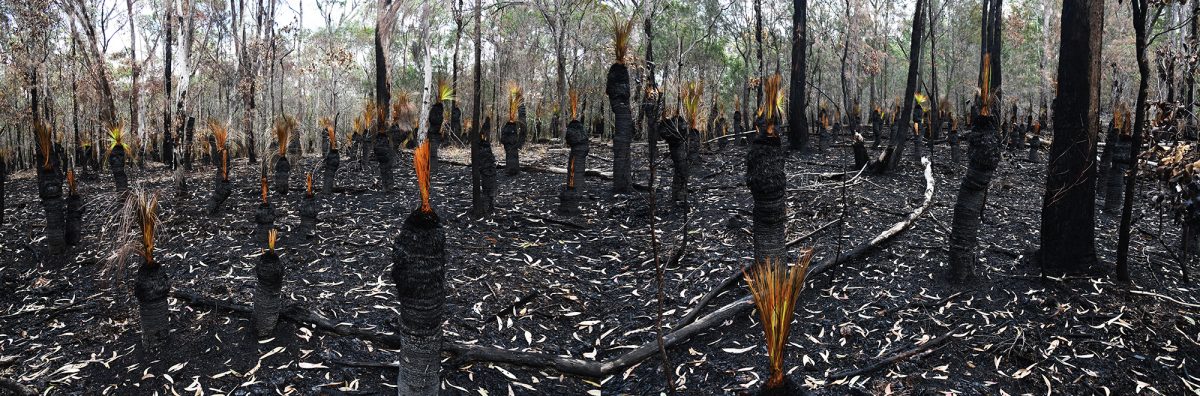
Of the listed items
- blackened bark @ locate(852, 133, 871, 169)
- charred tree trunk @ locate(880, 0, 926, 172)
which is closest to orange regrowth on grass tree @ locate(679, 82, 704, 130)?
blackened bark @ locate(852, 133, 871, 169)

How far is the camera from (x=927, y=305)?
189 inches

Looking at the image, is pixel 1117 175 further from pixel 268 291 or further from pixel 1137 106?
pixel 268 291

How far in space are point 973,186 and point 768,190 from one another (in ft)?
5.36

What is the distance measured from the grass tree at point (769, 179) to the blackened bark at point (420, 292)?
95.1 inches

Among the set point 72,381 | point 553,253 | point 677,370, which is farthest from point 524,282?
point 72,381

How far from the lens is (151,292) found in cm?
424

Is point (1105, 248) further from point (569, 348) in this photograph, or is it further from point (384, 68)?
point (384, 68)

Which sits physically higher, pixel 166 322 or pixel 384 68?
A: pixel 384 68

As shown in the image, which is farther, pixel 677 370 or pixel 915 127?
pixel 915 127

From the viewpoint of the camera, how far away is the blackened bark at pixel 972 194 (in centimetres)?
472

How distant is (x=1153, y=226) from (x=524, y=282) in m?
7.43

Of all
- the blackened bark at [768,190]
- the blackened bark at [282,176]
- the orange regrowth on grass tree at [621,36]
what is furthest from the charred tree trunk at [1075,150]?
the blackened bark at [282,176]

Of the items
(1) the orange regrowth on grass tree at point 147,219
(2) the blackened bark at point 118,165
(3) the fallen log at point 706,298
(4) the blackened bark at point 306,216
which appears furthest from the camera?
(2) the blackened bark at point 118,165

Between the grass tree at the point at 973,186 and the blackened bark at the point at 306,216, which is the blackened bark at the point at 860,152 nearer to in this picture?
the grass tree at the point at 973,186
